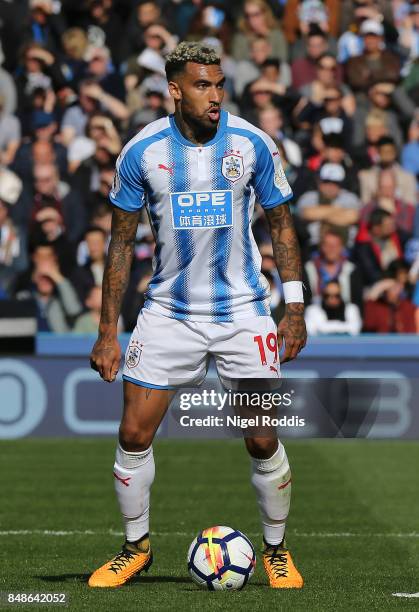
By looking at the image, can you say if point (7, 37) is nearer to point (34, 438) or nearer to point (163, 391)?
point (34, 438)

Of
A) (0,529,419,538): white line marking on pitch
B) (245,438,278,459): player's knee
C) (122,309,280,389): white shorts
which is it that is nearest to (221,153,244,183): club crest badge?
(122,309,280,389): white shorts

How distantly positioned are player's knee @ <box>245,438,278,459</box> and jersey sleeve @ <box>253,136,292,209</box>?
3.46 feet

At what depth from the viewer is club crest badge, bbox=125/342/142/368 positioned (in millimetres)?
6727

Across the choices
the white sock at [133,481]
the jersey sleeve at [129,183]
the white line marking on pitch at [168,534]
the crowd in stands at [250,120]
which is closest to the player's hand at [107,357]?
the white sock at [133,481]

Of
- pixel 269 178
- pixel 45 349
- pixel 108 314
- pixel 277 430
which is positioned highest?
pixel 269 178

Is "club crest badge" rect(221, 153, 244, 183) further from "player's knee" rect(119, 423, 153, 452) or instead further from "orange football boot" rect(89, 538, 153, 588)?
"orange football boot" rect(89, 538, 153, 588)

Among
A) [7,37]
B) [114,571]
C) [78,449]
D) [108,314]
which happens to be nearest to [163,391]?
[108,314]

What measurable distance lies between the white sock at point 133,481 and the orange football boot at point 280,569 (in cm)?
61

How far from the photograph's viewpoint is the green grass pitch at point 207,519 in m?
6.52

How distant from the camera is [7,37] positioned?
18734 mm

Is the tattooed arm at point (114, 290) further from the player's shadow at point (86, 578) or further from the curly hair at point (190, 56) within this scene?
the player's shadow at point (86, 578)

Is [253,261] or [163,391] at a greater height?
[253,261]

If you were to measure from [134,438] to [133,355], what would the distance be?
14.8 inches

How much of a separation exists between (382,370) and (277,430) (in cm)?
746
